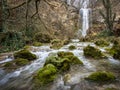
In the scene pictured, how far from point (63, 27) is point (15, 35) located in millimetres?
15959

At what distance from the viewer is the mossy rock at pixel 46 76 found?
231 inches

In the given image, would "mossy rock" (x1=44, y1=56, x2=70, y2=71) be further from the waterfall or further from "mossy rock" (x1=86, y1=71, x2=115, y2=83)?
the waterfall

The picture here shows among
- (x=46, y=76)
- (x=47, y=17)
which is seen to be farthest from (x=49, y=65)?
(x=47, y=17)

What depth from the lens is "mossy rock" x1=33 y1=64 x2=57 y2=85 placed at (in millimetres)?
5866

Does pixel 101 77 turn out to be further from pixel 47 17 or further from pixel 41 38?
pixel 47 17

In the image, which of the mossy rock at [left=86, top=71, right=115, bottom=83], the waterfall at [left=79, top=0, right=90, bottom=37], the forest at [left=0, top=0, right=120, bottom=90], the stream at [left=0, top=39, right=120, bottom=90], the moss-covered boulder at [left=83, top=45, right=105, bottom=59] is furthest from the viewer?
the waterfall at [left=79, top=0, right=90, bottom=37]

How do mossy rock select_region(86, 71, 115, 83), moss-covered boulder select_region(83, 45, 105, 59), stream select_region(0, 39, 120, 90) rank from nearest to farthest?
stream select_region(0, 39, 120, 90) → mossy rock select_region(86, 71, 115, 83) → moss-covered boulder select_region(83, 45, 105, 59)

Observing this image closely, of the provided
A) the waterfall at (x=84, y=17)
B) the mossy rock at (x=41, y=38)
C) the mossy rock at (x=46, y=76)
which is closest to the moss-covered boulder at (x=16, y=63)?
the mossy rock at (x=46, y=76)

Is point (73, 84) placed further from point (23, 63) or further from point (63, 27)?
point (63, 27)

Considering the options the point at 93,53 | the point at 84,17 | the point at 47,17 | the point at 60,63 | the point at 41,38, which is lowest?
the point at 41,38

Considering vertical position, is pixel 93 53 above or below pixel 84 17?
below

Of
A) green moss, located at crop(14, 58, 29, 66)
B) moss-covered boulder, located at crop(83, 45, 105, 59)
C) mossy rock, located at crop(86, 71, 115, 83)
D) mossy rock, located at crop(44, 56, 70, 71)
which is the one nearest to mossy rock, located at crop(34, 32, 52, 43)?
moss-covered boulder, located at crop(83, 45, 105, 59)

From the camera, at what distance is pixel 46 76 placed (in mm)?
6051

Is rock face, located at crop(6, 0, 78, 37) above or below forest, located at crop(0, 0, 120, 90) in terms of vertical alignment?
above
